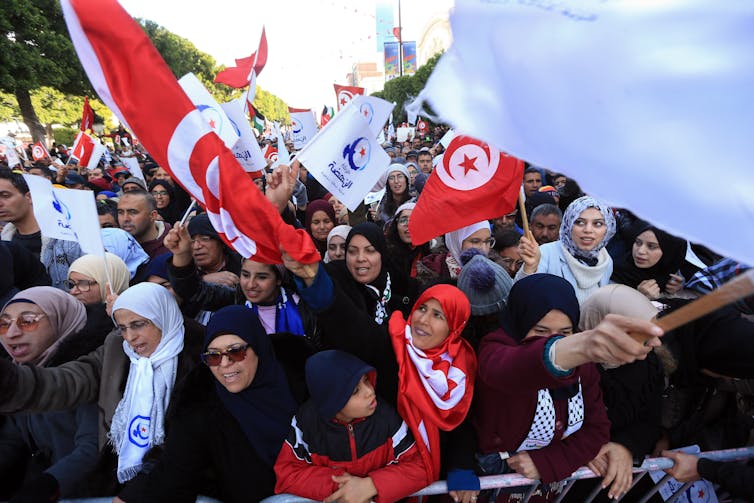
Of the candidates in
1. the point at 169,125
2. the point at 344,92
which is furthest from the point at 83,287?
the point at 344,92

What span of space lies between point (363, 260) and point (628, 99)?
7.23 ft

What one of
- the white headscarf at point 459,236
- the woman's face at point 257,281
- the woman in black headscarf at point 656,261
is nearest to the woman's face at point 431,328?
the woman's face at point 257,281

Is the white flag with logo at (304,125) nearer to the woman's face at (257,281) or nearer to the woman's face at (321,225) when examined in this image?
the woman's face at (321,225)

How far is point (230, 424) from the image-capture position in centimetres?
188

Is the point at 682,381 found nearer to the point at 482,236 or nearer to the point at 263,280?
the point at 482,236

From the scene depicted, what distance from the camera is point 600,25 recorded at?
2.43 ft

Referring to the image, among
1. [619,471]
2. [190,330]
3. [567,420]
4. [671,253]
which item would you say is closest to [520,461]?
[567,420]

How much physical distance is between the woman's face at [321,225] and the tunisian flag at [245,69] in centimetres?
242

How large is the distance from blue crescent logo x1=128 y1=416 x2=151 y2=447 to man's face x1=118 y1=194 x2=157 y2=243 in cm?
236

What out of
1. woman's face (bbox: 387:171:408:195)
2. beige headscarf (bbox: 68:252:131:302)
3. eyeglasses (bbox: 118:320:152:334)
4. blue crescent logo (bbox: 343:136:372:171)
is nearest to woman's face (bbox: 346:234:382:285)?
blue crescent logo (bbox: 343:136:372:171)

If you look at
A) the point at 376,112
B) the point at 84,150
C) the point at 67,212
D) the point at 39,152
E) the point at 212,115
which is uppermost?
the point at 39,152

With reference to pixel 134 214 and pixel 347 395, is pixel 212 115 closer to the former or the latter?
pixel 134 214

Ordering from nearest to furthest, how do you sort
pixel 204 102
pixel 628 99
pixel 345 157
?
pixel 628 99 < pixel 345 157 < pixel 204 102

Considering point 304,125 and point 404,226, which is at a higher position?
point 304,125
